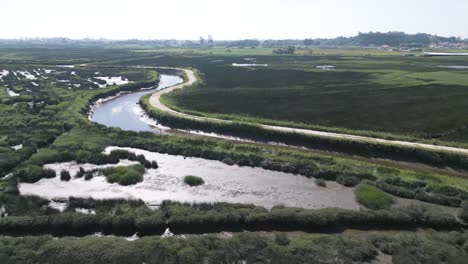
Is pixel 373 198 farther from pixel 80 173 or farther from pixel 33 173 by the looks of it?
pixel 33 173

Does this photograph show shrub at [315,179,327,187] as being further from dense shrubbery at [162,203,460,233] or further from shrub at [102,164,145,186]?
shrub at [102,164,145,186]

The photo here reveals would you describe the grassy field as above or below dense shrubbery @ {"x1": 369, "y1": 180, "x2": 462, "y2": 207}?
above

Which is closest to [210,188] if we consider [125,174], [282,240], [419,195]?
[125,174]

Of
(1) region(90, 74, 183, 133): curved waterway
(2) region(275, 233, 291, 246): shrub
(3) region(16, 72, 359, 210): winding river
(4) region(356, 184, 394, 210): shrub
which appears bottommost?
(1) region(90, 74, 183, 133): curved waterway

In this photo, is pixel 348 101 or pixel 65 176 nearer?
pixel 65 176

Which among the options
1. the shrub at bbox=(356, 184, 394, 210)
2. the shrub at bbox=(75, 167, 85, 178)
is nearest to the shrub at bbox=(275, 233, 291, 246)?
the shrub at bbox=(356, 184, 394, 210)

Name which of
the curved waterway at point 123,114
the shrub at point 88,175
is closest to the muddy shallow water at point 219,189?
the shrub at point 88,175

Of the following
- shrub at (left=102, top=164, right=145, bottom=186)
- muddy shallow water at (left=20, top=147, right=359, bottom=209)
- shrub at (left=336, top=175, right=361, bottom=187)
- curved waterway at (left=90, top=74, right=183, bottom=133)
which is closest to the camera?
muddy shallow water at (left=20, top=147, right=359, bottom=209)
